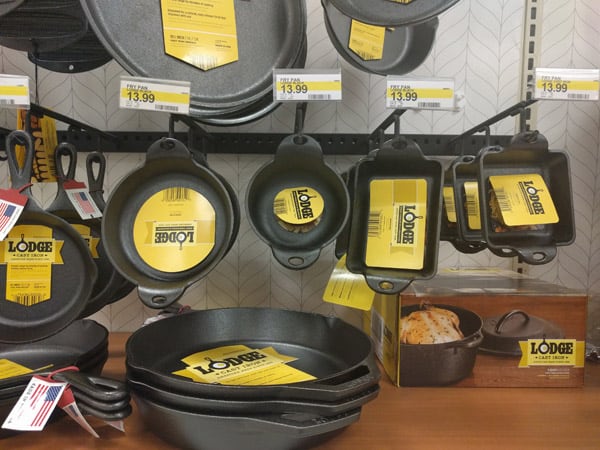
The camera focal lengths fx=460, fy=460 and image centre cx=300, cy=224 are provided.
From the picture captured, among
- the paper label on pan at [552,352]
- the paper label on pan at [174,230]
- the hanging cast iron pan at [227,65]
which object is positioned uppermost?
A: the hanging cast iron pan at [227,65]

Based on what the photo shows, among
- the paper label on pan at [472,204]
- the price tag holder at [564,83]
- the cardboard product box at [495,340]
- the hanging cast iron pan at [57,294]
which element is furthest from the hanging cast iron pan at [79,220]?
the price tag holder at [564,83]

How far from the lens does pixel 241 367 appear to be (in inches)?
34.5

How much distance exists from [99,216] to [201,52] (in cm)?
39

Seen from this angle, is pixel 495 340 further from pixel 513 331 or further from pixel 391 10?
pixel 391 10

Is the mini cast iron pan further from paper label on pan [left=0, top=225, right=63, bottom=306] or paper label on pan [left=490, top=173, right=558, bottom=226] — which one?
paper label on pan [left=0, top=225, right=63, bottom=306]

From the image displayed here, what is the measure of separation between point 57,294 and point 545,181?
3.25ft

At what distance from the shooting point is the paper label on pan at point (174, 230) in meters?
0.87

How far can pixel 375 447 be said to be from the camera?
731mm

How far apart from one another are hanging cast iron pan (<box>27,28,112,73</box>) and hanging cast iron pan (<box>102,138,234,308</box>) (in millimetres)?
357

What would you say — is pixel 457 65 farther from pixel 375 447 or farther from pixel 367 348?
pixel 375 447

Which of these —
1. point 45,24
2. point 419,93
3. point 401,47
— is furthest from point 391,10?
point 45,24

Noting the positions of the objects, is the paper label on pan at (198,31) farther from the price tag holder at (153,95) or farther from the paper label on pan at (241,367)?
the paper label on pan at (241,367)

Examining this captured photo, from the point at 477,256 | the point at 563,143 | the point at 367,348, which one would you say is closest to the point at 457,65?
the point at 563,143

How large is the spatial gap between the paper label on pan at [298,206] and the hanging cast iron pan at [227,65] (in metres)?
0.21
